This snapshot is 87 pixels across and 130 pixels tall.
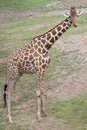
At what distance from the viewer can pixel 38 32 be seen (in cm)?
1944

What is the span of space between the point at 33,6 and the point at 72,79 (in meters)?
15.3

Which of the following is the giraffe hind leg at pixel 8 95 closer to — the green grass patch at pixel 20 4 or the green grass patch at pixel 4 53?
the green grass patch at pixel 4 53

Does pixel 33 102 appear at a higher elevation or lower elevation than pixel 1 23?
lower

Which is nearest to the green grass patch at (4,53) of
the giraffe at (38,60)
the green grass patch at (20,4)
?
the giraffe at (38,60)

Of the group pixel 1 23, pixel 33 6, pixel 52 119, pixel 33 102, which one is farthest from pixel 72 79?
pixel 33 6

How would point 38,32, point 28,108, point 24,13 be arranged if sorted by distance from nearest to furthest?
point 28,108, point 38,32, point 24,13

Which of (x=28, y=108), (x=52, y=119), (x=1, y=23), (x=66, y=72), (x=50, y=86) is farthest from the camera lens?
(x=1, y=23)

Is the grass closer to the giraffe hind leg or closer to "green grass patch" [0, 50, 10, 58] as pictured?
the giraffe hind leg

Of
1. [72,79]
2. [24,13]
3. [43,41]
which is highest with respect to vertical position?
[24,13]

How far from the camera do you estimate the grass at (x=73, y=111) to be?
9.41 metres

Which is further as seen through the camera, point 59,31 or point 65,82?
point 65,82

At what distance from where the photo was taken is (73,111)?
33.0ft

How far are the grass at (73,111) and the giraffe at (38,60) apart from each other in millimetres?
431

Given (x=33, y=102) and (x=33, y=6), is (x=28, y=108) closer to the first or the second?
(x=33, y=102)
